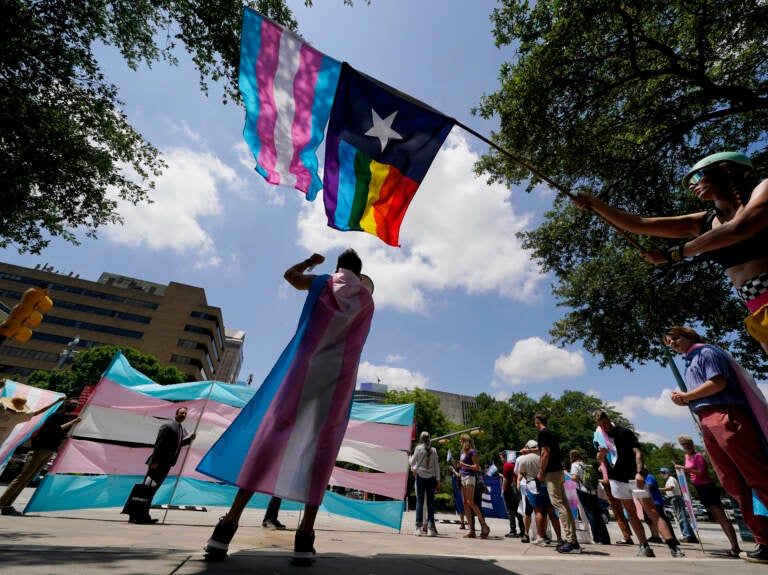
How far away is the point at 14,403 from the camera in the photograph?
433 cm

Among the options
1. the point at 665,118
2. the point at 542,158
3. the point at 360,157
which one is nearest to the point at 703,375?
the point at 360,157

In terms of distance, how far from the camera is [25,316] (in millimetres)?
3932

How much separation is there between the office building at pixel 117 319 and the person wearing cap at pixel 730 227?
70251 millimetres

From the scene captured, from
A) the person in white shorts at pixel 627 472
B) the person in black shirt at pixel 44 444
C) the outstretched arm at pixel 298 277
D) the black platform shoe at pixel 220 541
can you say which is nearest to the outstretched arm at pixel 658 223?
the outstretched arm at pixel 298 277

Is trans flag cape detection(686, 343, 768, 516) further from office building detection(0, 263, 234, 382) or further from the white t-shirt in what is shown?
office building detection(0, 263, 234, 382)

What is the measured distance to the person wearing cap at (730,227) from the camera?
185 cm

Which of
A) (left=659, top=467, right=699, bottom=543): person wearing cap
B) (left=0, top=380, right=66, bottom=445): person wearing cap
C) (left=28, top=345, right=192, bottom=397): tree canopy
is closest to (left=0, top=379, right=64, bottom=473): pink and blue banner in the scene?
(left=0, top=380, right=66, bottom=445): person wearing cap

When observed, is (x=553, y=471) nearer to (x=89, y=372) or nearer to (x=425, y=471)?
(x=425, y=471)

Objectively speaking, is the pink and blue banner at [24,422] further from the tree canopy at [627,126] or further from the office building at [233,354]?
the office building at [233,354]

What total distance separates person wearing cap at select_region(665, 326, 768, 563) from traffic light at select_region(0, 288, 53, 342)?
19.0 feet

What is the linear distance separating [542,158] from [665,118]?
302 cm

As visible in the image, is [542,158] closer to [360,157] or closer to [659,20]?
[659,20]

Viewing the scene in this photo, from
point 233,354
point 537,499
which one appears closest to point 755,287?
point 537,499

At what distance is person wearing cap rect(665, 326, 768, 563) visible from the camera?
217cm
